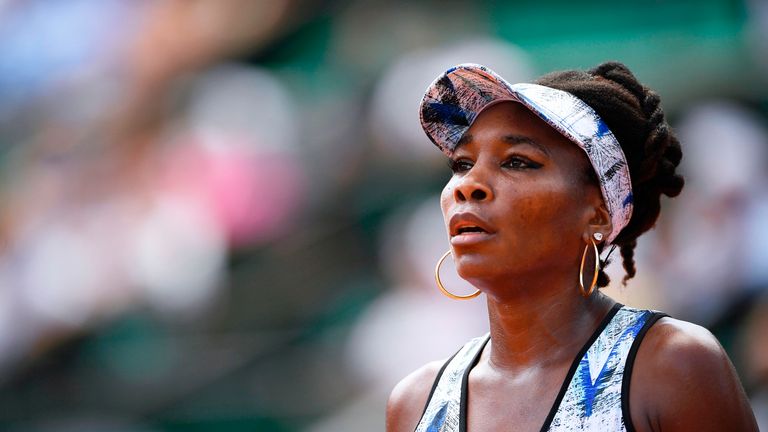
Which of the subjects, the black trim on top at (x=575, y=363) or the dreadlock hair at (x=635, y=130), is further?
the dreadlock hair at (x=635, y=130)

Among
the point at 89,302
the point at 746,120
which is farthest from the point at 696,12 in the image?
the point at 89,302

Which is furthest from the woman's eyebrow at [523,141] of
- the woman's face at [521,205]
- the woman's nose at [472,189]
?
the woman's nose at [472,189]

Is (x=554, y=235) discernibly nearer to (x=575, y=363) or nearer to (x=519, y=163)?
(x=519, y=163)

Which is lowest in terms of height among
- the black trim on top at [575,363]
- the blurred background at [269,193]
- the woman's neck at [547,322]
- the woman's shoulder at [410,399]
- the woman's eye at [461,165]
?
the black trim on top at [575,363]

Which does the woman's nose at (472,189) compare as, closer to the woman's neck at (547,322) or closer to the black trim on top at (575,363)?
the woman's neck at (547,322)

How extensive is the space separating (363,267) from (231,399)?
3.92 feet

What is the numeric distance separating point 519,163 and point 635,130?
0.28 m

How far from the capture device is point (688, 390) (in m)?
2.15

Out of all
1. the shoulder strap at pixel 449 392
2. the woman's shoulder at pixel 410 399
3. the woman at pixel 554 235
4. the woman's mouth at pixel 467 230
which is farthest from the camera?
the woman's shoulder at pixel 410 399

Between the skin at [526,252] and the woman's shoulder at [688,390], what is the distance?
0.05 meters

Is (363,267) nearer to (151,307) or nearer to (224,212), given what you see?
(224,212)

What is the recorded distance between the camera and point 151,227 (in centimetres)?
712

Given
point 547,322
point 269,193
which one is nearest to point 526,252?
point 547,322

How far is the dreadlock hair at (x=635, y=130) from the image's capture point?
2.45 meters
